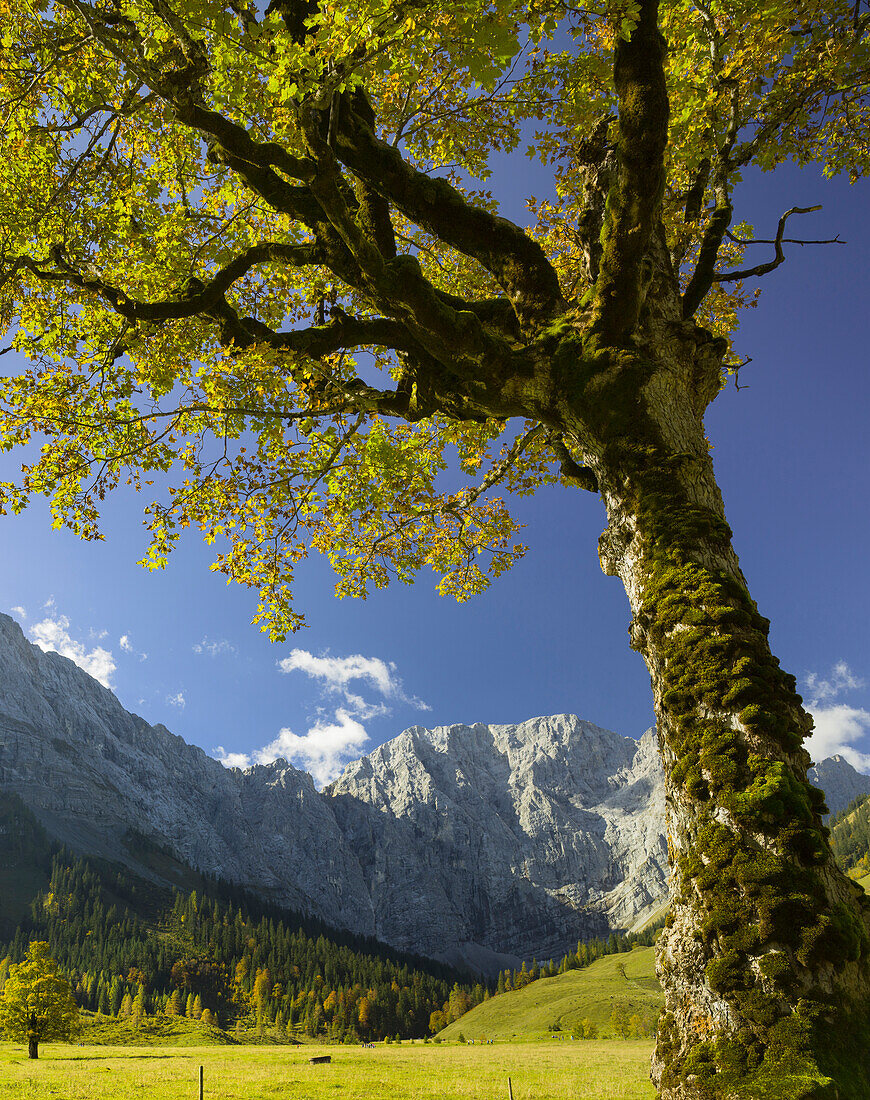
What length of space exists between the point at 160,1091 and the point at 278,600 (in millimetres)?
32481

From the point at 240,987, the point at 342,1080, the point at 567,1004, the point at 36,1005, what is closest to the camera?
the point at 342,1080

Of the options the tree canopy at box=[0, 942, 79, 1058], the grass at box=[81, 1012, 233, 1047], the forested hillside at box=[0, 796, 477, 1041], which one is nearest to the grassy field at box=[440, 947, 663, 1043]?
the forested hillside at box=[0, 796, 477, 1041]

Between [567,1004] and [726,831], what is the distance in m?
197

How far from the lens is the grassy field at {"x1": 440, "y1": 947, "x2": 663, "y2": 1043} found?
14450cm

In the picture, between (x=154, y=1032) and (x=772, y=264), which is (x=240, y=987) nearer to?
(x=154, y=1032)

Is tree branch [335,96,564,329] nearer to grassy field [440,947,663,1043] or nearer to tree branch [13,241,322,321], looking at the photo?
tree branch [13,241,322,321]

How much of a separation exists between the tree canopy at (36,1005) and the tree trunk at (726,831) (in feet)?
249

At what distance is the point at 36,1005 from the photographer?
58.1 metres

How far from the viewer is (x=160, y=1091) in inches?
1150

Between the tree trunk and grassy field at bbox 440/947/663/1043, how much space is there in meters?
159

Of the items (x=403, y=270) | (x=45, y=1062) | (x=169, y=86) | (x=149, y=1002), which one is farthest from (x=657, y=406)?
(x=149, y=1002)

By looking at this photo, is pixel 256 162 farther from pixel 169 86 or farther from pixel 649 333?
pixel 649 333

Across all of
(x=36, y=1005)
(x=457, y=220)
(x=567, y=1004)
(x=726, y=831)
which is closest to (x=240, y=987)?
(x=567, y=1004)

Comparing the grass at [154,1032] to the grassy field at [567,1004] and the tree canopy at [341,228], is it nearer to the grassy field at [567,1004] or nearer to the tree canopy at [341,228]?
the grassy field at [567,1004]
